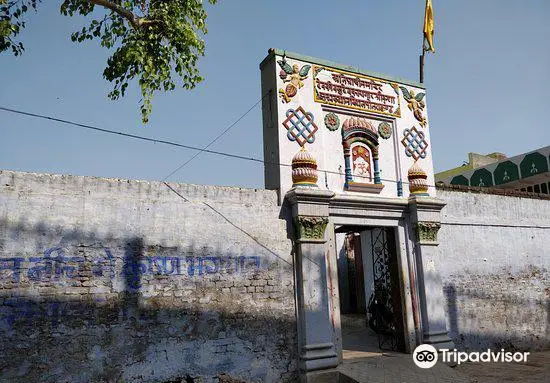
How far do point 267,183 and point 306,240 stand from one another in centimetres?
152

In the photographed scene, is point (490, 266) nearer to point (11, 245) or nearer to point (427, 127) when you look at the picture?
point (427, 127)

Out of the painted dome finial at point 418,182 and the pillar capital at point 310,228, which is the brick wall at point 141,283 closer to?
the pillar capital at point 310,228

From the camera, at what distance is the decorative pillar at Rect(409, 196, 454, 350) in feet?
31.6

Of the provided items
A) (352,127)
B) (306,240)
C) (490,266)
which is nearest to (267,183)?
(306,240)

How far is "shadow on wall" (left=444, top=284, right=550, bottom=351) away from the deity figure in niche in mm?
3292

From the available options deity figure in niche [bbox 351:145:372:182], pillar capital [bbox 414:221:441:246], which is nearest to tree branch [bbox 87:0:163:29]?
deity figure in niche [bbox 351:145:372:182]

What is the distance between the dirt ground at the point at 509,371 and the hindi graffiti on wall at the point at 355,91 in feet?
19.1

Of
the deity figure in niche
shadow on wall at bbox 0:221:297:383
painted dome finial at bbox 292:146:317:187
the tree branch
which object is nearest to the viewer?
shadow on wall at bbox 0:221:297:383

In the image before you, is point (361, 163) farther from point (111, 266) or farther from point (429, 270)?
point (111, 266)

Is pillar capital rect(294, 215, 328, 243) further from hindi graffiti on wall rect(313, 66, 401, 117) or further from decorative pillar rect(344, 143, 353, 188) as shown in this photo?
hindi graffiti on wall rect(313, 66, 401, 117)

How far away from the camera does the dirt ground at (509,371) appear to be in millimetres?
8570

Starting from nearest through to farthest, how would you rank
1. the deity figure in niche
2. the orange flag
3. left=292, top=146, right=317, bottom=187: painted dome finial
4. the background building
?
left=292, top=146, right=317, bottom=187: painted dome finial
the deity figure in niche
the orange flag
the background building

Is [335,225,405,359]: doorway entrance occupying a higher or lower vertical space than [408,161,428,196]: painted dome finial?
lower

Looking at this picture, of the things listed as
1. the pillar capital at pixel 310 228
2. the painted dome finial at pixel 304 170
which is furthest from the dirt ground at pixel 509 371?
the painted dome finial at pixel 304 170
